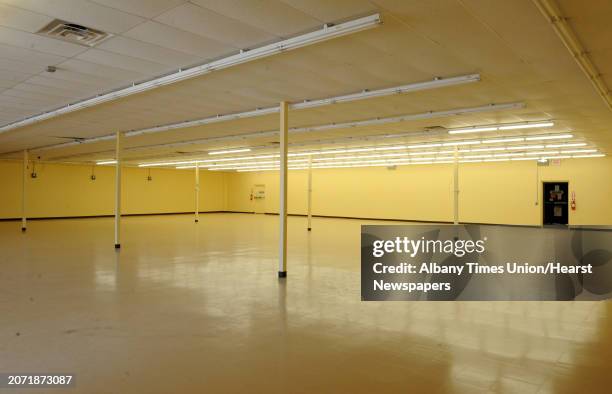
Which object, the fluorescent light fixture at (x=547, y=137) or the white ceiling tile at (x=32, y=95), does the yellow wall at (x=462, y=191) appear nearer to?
the fluorescent light fixture at (x=547, y=137)

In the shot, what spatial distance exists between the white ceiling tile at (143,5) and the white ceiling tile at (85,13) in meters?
0.11

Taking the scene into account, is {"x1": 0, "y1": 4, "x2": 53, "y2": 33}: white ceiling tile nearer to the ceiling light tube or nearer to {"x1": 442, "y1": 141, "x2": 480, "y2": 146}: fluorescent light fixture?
the ceiling light tube

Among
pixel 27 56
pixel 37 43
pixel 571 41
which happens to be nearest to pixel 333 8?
pixel 571 41

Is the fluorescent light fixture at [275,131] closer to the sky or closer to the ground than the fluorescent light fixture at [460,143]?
closer to the sky

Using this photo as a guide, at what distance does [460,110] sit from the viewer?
Result: 32.9 feet

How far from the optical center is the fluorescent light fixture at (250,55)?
201 inches

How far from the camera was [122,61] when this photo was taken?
265 inches

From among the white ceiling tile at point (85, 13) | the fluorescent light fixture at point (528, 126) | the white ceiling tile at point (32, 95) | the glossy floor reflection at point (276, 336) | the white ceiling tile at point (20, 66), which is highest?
the white ceiling tile at point (85, 13)

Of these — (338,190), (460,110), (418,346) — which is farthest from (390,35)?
(338,190)

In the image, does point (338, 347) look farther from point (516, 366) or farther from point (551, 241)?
point (551, 241)

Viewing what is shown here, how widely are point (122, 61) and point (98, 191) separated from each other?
22.9 meters

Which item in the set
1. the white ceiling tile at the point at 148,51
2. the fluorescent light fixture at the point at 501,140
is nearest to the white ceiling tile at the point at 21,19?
the white ceiling tile at the point at 148,51

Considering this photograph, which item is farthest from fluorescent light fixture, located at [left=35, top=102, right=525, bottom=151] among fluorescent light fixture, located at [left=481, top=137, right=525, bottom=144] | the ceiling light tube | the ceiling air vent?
the ceiling air vent

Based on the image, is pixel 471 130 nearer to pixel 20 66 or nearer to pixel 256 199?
pixel 20 66
